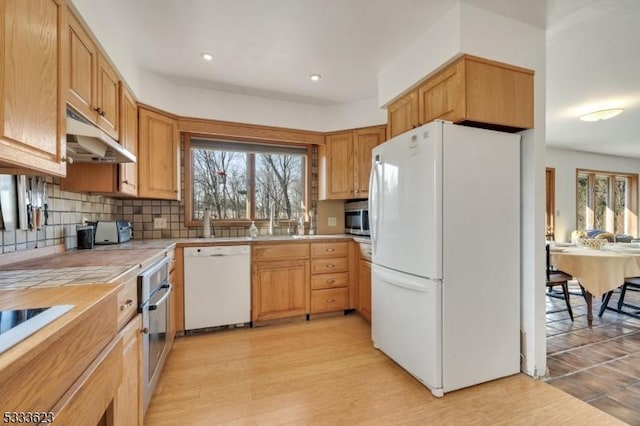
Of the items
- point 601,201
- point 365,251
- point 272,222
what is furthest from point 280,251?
point 601,201

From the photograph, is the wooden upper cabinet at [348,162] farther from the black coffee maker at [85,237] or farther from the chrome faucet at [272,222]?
the black coffee maker at [85,237]

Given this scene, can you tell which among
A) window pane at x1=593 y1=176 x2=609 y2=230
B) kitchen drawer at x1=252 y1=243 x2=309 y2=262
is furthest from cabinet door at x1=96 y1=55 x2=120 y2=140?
window pane at x1=593 y1=176 x2=609 y2=230

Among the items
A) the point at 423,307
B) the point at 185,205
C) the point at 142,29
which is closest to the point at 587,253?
the point at 423,307

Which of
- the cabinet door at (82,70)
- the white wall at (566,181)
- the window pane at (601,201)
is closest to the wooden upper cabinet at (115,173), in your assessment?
the cabinet door at (82,70)

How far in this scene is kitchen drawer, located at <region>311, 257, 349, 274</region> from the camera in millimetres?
3066

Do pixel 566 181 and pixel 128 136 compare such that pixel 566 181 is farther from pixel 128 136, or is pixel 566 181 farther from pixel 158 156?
pixel 128 136

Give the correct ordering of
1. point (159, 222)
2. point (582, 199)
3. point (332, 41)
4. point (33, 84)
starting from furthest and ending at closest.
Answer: point (582, 199)
point (159, 222)
point (332, 41)
point (33, 84)

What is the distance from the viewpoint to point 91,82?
1729 mm

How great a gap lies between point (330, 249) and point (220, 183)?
1521 mm

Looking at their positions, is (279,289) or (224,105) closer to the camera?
(279,289)

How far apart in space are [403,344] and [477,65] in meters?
1.94

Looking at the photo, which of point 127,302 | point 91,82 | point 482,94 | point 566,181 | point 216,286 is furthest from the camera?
point 566,181

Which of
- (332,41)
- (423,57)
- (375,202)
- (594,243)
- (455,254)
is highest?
(332,41)

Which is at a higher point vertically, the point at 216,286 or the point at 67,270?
the point at 67,270
